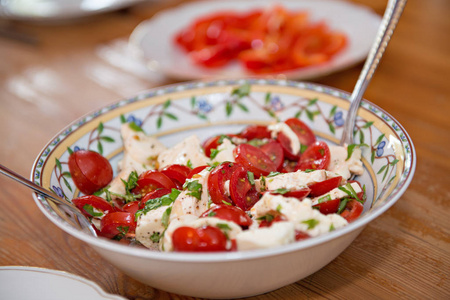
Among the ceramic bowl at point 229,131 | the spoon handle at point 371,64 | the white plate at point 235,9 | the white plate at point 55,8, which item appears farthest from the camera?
the white plate at point 55,8

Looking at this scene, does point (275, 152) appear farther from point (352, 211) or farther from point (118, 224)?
point (118, 224)

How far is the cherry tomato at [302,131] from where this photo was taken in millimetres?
1494

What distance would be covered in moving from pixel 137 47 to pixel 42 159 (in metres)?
1.28

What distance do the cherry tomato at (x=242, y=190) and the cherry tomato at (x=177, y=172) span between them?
21 centimetres

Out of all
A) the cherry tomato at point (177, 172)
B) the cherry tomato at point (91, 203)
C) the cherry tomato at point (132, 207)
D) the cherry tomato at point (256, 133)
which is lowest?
the cherry tomato at point (132, 207)

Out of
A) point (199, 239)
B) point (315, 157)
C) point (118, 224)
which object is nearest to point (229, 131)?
point (315, 157)

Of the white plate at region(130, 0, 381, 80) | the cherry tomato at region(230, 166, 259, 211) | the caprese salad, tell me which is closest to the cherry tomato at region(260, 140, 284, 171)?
the caprese salad

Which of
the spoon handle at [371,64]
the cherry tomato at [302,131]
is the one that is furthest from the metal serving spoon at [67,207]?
the spoon handle at [371,64]

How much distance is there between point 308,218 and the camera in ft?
3.30

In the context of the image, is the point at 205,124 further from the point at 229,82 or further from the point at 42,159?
the point at 42,159

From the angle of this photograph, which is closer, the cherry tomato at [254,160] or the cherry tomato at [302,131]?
the cherry tomato at [254,160]

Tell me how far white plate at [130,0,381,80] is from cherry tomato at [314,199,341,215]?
1.01 m

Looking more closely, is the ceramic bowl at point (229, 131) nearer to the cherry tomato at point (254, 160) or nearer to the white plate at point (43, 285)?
the white plate at point (43, 285)

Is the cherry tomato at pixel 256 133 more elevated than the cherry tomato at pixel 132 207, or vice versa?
the cherry tomato at pixel 256 133
